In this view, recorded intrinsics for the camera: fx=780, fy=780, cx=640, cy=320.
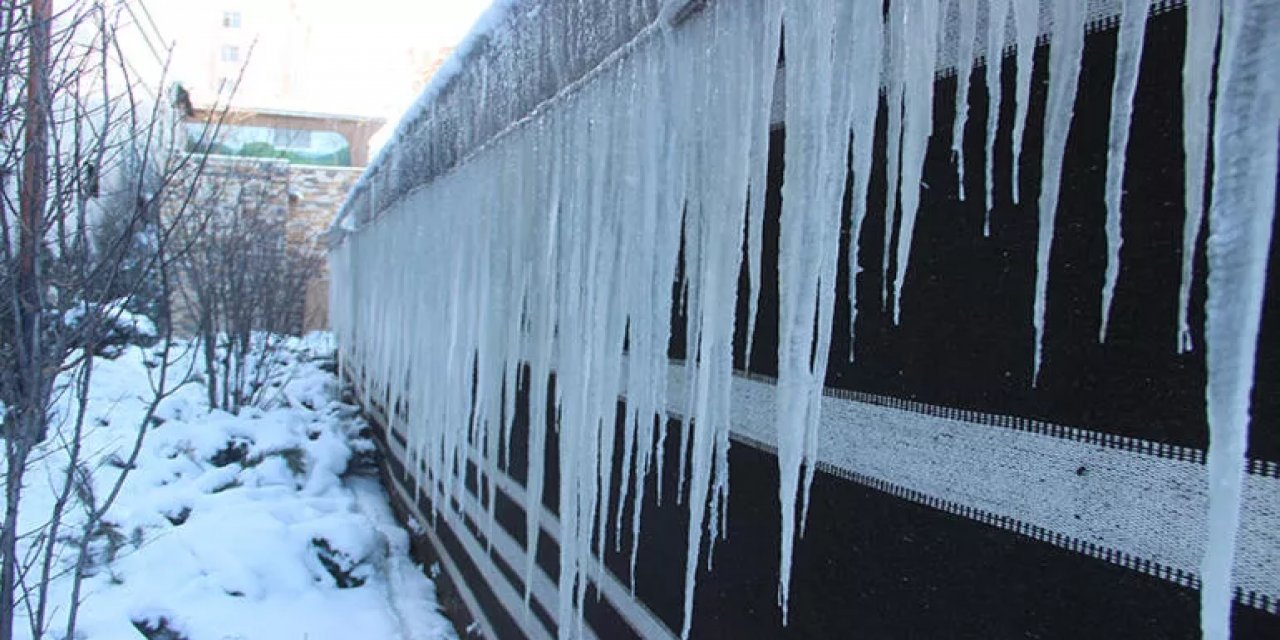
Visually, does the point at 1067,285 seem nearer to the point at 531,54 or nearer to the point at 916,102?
the point at 916,102

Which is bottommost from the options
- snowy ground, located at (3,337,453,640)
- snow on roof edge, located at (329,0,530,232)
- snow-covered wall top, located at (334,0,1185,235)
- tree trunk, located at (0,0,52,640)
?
snowy ground, located at (3,337,453,640)

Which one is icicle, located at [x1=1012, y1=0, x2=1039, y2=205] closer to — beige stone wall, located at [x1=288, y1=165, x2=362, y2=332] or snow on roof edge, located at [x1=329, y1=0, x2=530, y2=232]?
snow on roof edge, located at [x1=329, y1=0, x2=530, y2=232]

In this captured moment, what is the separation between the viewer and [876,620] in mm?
1190

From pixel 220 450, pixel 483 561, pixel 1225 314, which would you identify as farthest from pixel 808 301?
pixel 220 450

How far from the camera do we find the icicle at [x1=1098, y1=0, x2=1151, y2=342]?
791 mm

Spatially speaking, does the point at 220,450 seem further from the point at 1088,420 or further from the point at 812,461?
the point at 1088,420

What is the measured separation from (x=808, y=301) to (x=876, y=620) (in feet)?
1.64

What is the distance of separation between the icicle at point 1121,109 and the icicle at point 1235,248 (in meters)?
0.10

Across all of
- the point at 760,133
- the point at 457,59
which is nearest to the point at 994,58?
the point at 760,133

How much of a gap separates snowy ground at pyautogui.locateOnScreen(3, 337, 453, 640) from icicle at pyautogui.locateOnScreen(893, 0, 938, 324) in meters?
3.48

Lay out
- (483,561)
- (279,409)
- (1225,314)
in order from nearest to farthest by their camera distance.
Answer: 1. (1225,314)
2. (483,561)
3. (279,409)

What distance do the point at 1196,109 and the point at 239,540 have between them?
481 centimetres

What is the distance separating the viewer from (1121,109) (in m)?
0.81

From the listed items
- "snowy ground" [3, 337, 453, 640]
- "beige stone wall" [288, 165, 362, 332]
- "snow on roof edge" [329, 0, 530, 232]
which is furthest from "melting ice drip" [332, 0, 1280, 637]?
"beige stone wall" [288, 165, 362, 332]
